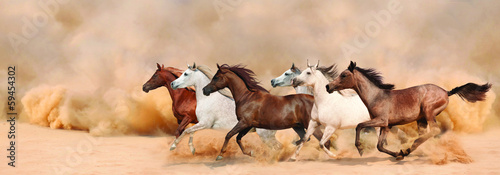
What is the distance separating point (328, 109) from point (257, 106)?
55.0 inches

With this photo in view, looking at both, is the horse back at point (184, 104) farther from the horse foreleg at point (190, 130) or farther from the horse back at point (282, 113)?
the horse back at point (282, 113)

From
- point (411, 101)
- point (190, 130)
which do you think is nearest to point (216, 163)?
point (190, 130)

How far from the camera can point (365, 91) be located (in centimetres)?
1013

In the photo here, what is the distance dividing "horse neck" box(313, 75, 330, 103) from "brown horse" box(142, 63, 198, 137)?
10.7 ft

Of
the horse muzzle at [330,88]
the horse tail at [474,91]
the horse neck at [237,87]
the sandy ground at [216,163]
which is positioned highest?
the horse neck at [237,87]

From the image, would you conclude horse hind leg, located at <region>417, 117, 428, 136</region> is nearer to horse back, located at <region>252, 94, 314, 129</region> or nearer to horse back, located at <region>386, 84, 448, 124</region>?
horse back, located at <region>386, 84, 448, 124</region>

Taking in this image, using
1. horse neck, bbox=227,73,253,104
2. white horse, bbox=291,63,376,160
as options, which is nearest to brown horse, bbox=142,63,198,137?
horse neck, bbox=227,73,253,104

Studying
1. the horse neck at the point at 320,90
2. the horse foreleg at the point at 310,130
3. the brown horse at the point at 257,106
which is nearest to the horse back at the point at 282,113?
the brown horse at the point at 257,106

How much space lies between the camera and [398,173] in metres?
9.39

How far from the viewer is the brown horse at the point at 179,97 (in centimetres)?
1236

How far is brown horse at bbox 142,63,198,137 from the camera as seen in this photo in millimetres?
12359

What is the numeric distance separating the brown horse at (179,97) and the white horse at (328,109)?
2921 mm

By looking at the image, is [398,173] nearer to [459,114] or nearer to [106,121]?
[459,114]

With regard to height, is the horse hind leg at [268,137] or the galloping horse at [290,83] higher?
the galloping horse at [290,83]
